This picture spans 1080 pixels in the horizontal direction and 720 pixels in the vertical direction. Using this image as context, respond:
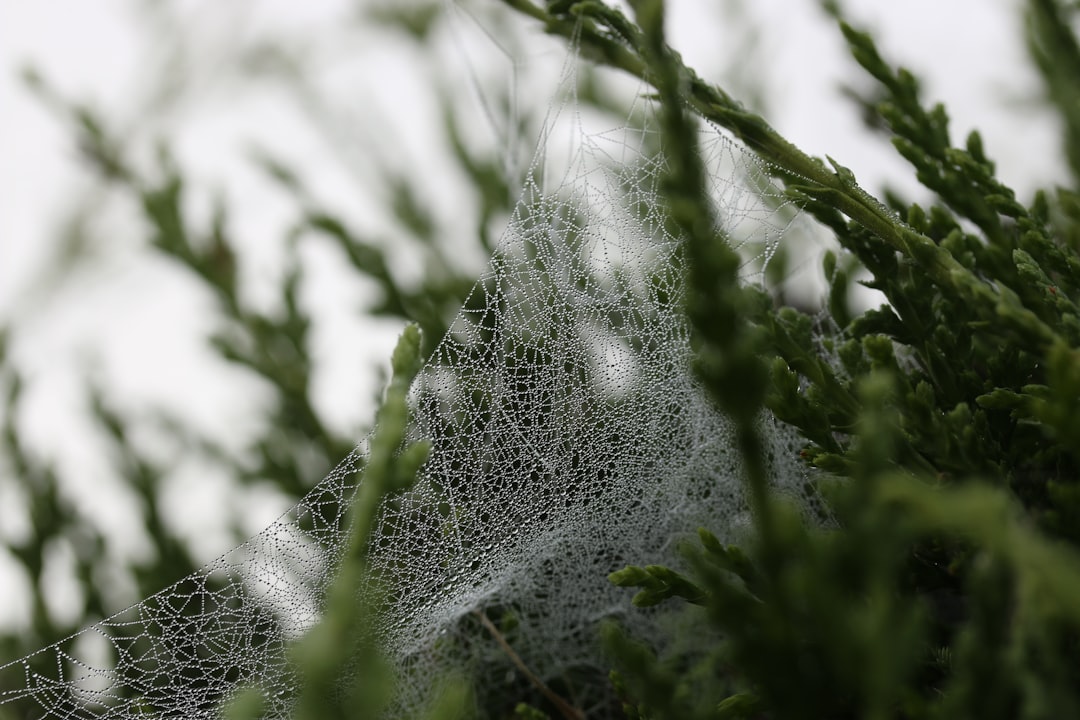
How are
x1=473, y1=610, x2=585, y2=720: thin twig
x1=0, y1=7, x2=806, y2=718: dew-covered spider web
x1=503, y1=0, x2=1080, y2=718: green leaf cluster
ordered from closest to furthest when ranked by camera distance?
x1=503, y1=0, x2=1080, y2=718: green leaf cluster, x1=0, y1=7, x2=806, y2=718: dew-covered spider web, x1=473, y1=610, x2=585, y2=720: thin twig

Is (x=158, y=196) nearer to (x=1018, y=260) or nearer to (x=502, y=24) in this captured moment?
(x=502, y=24)

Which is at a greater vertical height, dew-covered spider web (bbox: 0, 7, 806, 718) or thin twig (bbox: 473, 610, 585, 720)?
dew-covered spider web (bbox: 0, 7, 806, 718)

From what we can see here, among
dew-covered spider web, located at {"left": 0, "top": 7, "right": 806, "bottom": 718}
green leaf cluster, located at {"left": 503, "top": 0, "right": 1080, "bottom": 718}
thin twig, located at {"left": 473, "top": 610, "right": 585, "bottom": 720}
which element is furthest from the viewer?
thin twig, located at {"left": 473, "top": 610, "right": 585, "bottom": 720}

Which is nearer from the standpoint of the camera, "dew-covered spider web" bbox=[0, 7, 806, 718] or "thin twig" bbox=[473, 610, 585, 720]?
"dew-covered spider web" bbox=[0, 7, 806, 718]

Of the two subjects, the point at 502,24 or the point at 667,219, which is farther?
the point at 502,24

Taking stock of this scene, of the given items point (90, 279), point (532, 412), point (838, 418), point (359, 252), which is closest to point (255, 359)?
point (359, 252)

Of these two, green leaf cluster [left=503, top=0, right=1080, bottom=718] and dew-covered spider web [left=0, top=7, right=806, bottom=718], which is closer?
green leaf cluster [left=503, top=0, right=1080, bottom=718]

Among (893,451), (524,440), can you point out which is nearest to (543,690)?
(524,440)

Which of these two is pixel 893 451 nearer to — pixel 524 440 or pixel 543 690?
pixel 524 440
